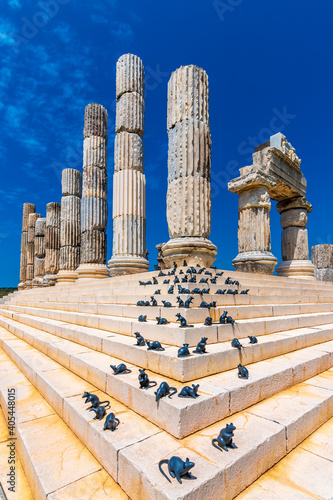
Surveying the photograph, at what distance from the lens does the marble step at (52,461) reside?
5.41 feet

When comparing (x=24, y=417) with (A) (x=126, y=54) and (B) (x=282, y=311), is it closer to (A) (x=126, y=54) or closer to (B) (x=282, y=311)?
(B) (x=282, y=311)

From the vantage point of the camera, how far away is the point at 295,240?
38.6 ft

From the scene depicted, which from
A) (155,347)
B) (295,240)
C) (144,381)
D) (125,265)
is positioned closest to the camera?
(144,381)

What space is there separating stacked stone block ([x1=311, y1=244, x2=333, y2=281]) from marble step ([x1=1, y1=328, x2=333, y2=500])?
48.0ft

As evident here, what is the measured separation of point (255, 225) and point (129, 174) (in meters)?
5.11

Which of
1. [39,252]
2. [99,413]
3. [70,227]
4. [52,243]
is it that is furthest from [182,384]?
[39,252]

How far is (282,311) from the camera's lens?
4875 millimetres

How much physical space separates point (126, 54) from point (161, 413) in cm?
1230

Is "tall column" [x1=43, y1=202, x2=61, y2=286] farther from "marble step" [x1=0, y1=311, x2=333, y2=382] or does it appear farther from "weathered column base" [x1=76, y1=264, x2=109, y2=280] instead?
"marble step" [x1=0, y1=311, x2=333, y2=382]

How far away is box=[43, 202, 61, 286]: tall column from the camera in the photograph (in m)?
16.5

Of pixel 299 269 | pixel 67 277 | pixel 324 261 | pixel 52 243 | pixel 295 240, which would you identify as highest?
pixel 52 243

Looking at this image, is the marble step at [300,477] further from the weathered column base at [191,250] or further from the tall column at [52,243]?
the tall column at [52,243]

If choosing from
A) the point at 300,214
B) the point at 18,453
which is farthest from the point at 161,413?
the point at 300,214

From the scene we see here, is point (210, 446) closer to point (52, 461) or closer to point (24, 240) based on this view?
point (52, 461)
